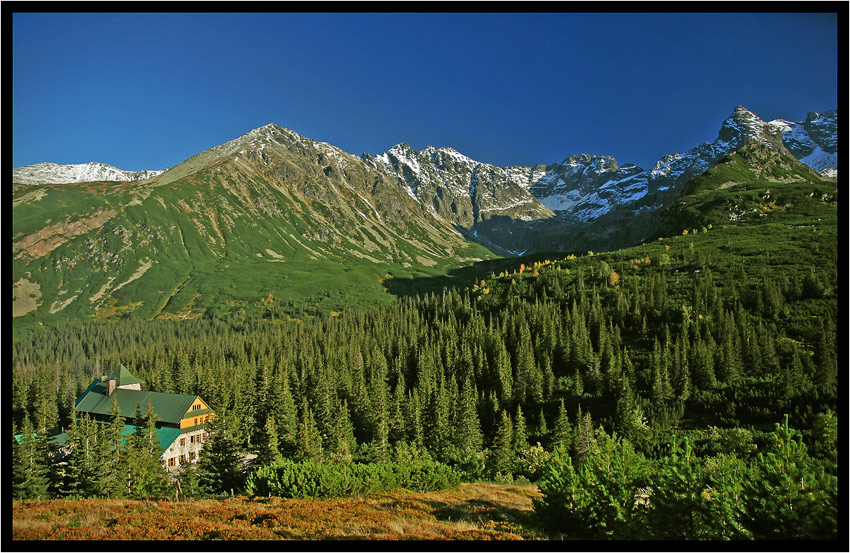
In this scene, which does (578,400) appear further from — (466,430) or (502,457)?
(502,457)

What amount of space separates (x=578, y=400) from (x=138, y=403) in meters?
59.1

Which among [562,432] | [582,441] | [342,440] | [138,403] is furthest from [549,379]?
[138,403]

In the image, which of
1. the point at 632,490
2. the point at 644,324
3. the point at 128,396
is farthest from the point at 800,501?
the point at 128,396

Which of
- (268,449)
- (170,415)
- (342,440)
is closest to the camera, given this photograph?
(268,449)

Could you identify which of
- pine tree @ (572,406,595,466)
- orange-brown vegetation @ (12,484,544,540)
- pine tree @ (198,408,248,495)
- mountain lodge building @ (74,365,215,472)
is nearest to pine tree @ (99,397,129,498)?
pine tree @ (198,408,248,495)

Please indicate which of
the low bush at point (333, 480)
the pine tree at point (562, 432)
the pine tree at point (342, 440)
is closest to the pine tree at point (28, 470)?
the low bush at point (333, 480)

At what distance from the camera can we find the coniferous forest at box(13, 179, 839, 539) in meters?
15.2

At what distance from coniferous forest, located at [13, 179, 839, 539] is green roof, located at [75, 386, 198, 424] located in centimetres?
536

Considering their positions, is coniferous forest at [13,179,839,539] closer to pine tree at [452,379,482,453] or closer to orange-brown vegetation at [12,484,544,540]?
pine tree at [452,379,482,453]

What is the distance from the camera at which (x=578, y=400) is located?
2453 inches

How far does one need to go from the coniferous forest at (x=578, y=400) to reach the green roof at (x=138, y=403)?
17.6ft

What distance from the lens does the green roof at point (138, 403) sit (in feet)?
201

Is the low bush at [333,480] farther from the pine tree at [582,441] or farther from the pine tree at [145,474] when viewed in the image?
the pine tree at [582,441]

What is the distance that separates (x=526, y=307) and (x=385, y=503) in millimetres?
72150
